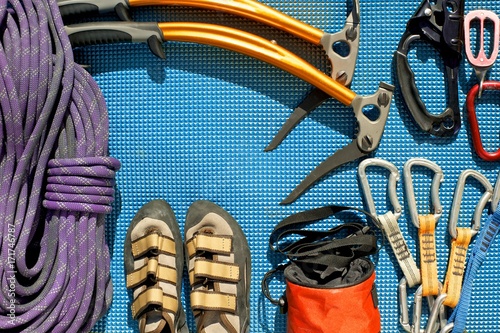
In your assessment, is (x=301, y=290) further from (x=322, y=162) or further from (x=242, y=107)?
(x=242, y=107)

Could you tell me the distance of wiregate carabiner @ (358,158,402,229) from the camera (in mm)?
1474

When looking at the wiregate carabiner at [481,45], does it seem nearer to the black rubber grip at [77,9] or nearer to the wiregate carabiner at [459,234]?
the wiregate carabiner at [459,234]

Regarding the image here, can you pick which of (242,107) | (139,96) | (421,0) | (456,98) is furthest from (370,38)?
(139,96)

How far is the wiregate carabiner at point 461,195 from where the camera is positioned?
147cm

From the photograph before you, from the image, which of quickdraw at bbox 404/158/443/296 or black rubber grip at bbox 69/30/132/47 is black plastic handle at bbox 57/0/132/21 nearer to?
black rubber grip at bbox 69/30/132/47

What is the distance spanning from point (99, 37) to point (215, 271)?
0.69 m

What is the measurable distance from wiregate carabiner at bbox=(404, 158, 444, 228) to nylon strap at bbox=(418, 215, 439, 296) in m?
0.02

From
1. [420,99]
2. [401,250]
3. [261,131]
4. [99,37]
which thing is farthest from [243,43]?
[401,250]

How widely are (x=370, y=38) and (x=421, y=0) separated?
0.17m

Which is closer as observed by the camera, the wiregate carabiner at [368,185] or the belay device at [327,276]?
the belay device at [327,276]

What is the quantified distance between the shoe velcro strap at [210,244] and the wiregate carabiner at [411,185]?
1.64 feet

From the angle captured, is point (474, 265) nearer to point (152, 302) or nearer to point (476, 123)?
point (476, 123)

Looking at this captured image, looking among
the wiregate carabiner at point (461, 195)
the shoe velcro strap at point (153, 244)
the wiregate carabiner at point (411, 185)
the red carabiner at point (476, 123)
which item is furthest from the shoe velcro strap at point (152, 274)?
the red carabiner at point (476, 123)

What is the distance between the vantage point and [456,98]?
1449 mm
